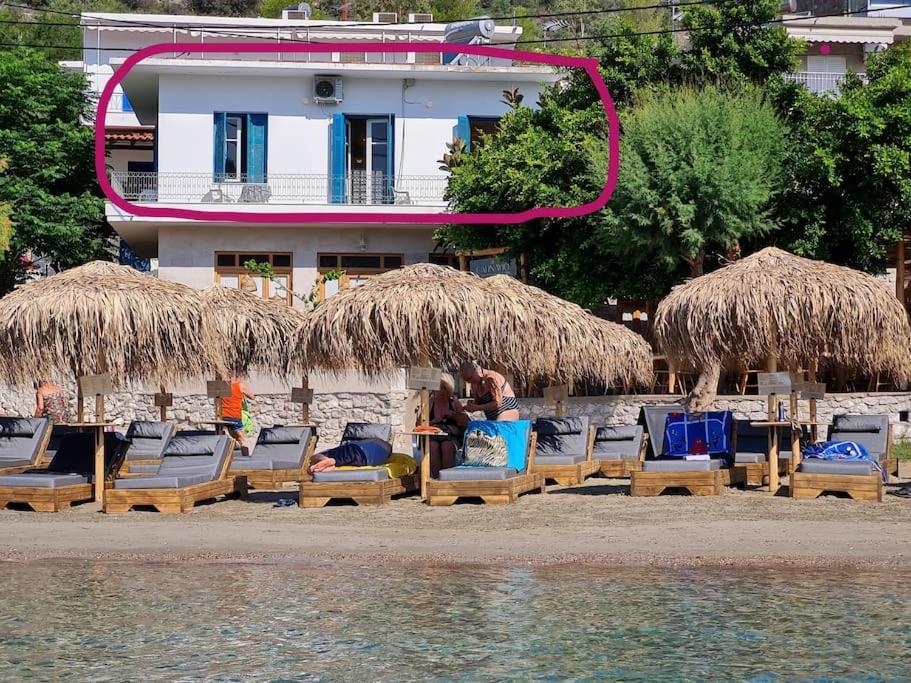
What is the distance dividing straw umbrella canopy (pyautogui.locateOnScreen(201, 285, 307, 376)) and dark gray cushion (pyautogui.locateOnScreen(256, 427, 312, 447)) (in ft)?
2.89

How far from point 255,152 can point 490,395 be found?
18.8 metres

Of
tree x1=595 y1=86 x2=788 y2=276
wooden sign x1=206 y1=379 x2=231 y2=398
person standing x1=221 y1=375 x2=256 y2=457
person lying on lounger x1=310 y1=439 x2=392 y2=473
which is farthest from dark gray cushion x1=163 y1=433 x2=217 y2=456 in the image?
tree x1=595 y1=86 x2=788 y2=276

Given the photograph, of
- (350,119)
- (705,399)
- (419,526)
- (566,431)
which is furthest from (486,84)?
(419,526)

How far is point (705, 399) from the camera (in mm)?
23141

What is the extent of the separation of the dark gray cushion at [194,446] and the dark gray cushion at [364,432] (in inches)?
86.0

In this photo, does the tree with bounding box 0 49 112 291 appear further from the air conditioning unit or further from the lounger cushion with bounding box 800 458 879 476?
the lounger cushion with bounding box 800 458 879 476

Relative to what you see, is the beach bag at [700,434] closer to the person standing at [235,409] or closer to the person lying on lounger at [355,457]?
the person lying on lounger at [355,457]

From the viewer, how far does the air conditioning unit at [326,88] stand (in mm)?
33312

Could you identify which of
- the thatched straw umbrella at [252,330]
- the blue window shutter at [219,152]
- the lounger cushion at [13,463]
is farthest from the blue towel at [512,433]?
the blue window shutter at [219,152]

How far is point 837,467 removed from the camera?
587 inches

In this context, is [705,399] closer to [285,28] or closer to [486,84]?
[486,84]

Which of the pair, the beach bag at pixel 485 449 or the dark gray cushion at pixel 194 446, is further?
the dark gray cushion at pixel 194 446

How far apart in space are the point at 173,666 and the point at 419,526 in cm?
493

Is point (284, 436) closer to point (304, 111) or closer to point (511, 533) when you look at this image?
point (511, 533)
